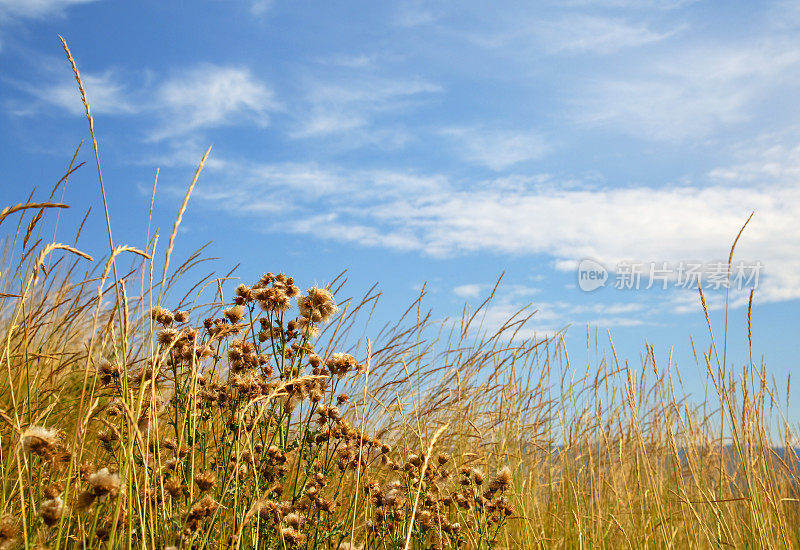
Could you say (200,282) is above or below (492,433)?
above

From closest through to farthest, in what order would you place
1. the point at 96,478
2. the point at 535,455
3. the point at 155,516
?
the point at 96,478
the point at 155,516
the point at 535,455

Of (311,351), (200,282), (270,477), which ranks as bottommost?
(270,477)

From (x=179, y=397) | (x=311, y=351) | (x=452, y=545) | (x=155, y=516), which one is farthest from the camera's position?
(x=452, y=545)

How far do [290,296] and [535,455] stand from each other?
2758 mm

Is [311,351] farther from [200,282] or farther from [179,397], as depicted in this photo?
[200,282]

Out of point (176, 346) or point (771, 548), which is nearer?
point (176, 346)

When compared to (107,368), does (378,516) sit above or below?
below

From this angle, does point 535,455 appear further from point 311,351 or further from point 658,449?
point 311,351

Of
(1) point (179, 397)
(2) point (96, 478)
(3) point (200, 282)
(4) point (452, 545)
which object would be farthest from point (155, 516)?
(3) point (200, 282)

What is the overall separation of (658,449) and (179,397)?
448 centimetres

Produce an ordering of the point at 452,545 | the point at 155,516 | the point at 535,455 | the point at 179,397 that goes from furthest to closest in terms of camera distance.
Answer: the point at 535,455, the point at 452,545, the point at 179,397, the point at 155,516

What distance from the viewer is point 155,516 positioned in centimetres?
179

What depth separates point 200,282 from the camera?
3.80m

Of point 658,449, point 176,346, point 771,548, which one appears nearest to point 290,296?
point 176,346
